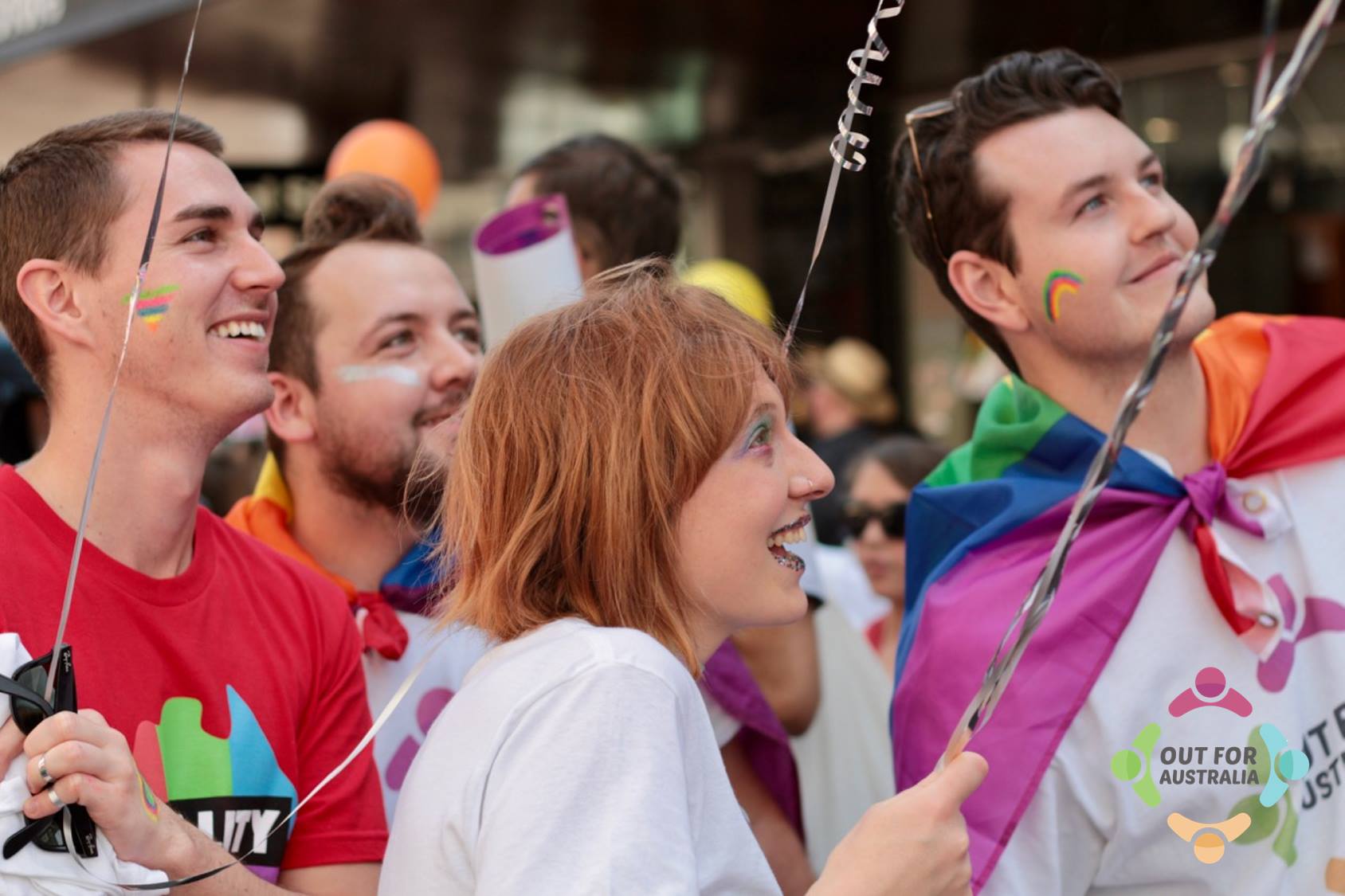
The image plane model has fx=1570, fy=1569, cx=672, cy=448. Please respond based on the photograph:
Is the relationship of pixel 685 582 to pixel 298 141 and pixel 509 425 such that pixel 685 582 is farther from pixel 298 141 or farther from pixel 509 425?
pixel 298 141

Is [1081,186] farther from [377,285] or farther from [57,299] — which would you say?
[57,299]

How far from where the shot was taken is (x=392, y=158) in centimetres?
596

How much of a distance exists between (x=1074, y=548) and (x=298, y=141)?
8.71m

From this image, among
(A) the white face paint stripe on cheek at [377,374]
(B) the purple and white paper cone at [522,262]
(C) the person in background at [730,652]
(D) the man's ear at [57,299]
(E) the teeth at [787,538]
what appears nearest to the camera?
(E) the teeth at [787,538]

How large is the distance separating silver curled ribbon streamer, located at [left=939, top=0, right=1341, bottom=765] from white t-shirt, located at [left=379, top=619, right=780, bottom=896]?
0.28 metres

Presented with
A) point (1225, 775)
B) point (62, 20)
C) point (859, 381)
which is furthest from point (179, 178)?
point (859, 381)

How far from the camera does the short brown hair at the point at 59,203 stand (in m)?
2.14

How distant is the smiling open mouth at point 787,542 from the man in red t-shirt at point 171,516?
2.52 feet

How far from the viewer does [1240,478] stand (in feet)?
8.06

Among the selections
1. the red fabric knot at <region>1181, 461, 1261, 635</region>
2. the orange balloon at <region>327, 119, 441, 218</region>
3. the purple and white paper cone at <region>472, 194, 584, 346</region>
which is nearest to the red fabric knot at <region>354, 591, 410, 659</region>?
the purple and white paper cone at <region>472, 194, 584, 346</region>

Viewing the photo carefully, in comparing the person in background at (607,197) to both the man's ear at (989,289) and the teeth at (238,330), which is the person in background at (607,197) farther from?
the teeth at (238,330)

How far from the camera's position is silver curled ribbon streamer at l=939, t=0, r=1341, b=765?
1424mm

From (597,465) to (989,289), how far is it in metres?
1.05

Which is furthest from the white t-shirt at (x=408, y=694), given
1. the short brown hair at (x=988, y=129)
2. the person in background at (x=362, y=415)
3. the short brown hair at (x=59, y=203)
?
the short brown hair at (x=988, y=129)
